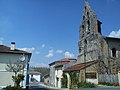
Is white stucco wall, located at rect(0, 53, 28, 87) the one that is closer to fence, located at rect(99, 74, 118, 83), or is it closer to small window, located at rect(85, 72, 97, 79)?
small window, located at rect(85, 72, 97, 79)

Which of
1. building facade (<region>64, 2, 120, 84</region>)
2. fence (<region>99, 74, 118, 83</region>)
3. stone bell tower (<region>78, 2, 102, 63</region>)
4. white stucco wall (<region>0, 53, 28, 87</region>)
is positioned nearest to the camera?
white stucco wall (<region>0, 53, 28, 87</region>)

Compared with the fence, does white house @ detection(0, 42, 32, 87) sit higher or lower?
higher

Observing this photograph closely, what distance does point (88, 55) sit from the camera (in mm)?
35969

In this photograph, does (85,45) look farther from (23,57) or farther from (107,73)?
(23,57)

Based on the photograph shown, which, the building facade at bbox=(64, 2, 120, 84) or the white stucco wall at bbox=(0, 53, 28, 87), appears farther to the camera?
the building facade at bbox=(64, 2, 120, 84)

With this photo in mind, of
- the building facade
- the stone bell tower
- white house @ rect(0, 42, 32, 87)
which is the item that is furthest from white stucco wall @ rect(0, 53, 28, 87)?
the stone bell tower

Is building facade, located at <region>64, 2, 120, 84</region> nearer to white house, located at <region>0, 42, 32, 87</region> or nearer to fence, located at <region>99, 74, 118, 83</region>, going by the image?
fence, located at <region>99, 74, 118, 83</region>

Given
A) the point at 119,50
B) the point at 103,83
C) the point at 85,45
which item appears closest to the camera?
the point at 103,83

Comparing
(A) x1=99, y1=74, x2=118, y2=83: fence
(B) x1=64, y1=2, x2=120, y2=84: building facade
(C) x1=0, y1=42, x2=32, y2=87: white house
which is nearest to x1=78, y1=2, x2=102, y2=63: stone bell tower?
(B) x1=64, y1=2, x2=120, y2=84: building facade

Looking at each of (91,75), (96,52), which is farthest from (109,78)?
(96,52)

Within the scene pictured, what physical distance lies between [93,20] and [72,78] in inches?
478

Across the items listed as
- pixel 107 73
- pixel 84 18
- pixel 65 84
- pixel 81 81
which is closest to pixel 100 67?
pixel 107 73

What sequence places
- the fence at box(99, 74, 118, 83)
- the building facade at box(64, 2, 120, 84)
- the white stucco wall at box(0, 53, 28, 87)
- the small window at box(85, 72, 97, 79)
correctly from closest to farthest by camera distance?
the white stucco wall at box(0, 53, 28, 87) < the fence at box(99, 74, 118, 83) < the small window at box(85, 72, 97, 79) < the building facade at box(64, 2, 120, 84)

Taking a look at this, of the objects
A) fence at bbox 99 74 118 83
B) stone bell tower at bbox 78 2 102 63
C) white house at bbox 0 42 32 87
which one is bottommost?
fence at bbox 99 74 118 83
